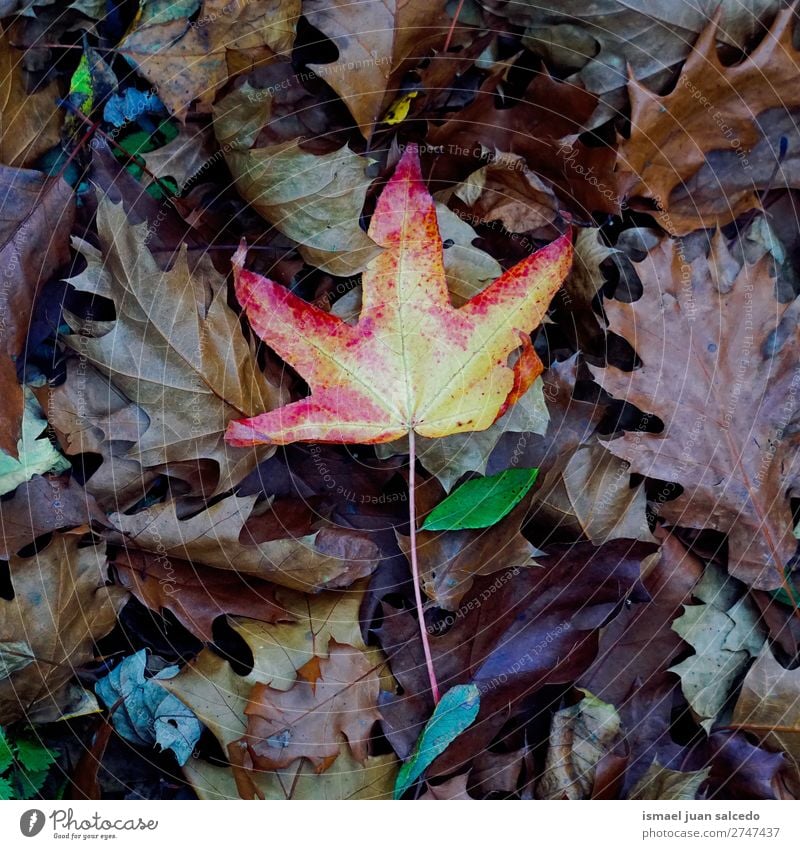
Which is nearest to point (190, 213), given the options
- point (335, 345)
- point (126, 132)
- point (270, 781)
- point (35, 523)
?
point (126, 132)

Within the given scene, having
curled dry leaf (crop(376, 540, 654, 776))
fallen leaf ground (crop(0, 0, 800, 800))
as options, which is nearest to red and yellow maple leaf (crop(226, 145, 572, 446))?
fallen leaf ground (crop(0, 0, 800, 800))

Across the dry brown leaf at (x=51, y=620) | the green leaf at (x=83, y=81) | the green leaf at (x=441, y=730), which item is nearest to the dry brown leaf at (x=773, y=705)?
the green leaf at (x=441, y=730)

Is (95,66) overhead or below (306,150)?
overhead

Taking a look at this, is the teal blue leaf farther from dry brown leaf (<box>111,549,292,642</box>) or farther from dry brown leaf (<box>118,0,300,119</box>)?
dry brown leaf (<box>118,0,300,119</box>)

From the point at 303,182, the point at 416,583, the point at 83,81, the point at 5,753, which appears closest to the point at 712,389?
the point at 416,583

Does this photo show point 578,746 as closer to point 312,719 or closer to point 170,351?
point 312,719

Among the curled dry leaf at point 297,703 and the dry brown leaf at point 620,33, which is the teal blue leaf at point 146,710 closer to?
the curled dry leaf at point 297,703

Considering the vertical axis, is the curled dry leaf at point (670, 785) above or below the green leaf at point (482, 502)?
below

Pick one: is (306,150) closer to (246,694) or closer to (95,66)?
(95,66)
